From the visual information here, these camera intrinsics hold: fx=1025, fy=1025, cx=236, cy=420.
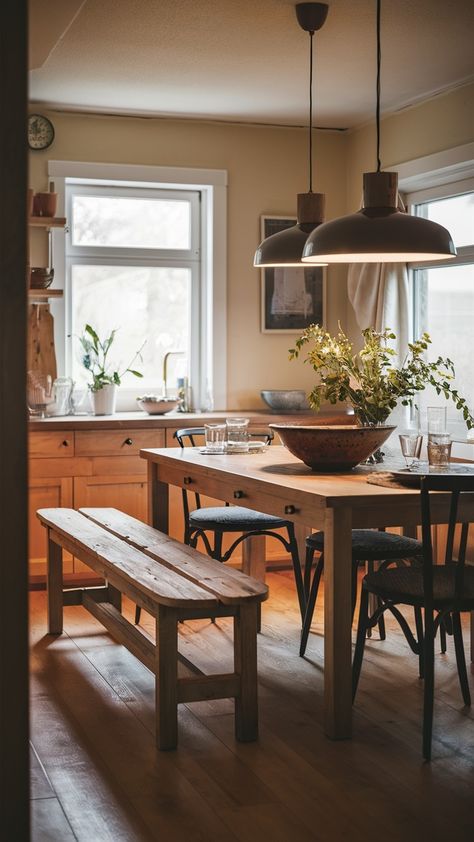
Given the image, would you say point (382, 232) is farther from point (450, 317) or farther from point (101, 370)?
point (101, 370)

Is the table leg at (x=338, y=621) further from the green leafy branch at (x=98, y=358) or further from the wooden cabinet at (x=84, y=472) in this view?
the green leafy branch at (x=98, y=358)

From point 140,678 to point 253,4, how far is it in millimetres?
2626

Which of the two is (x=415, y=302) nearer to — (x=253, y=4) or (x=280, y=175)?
(x=280, y=175)

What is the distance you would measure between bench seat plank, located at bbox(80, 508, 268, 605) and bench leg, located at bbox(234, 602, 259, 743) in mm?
99

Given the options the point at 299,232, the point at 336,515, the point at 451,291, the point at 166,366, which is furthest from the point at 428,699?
the point at 166,366

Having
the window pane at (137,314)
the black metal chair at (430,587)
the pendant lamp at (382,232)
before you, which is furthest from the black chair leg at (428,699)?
the window pane at (137,314)

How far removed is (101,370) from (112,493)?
2.66 feet

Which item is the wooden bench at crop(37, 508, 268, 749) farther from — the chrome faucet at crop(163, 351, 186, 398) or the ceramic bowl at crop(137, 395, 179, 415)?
the chrome faucet at crop(163, 351, 186, 398)

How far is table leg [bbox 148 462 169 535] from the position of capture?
179 inches

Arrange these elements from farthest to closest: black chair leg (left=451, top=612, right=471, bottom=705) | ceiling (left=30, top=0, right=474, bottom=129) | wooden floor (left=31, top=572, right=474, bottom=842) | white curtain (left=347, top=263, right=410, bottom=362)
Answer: white curtain (left=347, top=263, right=410, bottom=362)
ceiling (left=30, top=0, right=474, bottom=129)
black chair leg (left=451, top=612, right=471, bottom=705)
wooden floor (left=31, top=572, right=474, bottom=842)

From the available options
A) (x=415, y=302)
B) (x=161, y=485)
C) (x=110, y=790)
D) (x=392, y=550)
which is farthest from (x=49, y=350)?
(x=110, y=790)

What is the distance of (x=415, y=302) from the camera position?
5797 mm

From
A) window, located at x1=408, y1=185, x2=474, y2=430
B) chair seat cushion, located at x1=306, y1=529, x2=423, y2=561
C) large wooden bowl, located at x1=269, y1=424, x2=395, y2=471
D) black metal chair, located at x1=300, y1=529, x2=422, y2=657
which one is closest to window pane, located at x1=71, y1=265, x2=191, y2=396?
window, located at x1=408, y1=185, x2=474, y2=430

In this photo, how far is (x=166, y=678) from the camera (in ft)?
9.96
